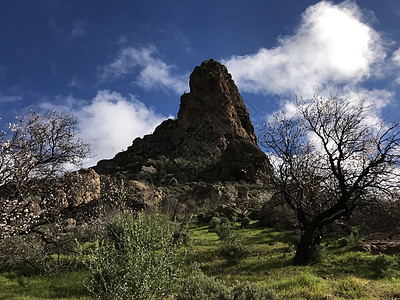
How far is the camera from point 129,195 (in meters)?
26.2

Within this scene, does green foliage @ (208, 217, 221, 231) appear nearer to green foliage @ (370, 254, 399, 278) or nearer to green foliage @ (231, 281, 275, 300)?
green foliage @ (370, 254, 399, 278)

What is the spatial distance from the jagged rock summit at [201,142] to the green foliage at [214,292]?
173ft

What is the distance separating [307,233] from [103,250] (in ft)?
31.9

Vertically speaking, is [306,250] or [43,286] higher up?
[306,250]

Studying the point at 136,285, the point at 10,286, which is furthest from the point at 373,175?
the point at 10,286

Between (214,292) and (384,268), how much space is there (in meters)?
7.40

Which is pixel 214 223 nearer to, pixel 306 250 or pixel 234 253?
pixel 234 253

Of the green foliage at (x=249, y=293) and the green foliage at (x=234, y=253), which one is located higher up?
the green foliage at (x=249, y=293)

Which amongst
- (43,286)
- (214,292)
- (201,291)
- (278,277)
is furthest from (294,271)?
(43,286)

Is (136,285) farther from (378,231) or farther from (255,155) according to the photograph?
(255,155)

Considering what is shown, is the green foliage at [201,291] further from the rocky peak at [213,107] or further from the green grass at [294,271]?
the rocky peak at [213,107]

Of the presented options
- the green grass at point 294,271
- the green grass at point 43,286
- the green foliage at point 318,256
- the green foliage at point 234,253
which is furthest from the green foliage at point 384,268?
the green grass at point 43,286

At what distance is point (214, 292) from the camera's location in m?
6.36

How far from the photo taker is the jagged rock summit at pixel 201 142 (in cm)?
6531
